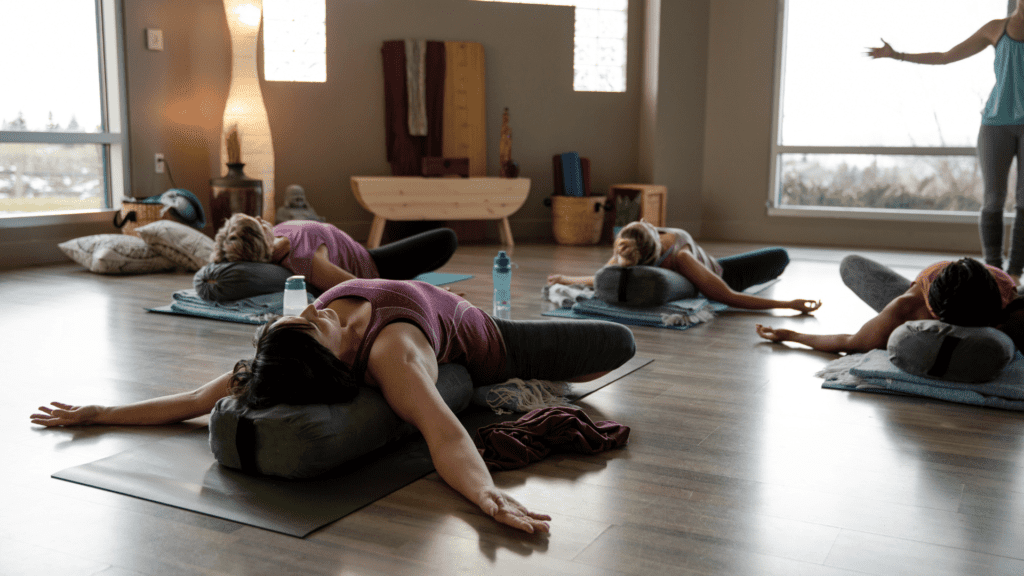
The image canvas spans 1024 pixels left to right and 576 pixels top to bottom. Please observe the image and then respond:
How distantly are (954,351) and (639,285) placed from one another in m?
1.56

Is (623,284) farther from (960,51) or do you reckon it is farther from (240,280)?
(960,51)

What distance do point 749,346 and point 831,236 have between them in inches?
174

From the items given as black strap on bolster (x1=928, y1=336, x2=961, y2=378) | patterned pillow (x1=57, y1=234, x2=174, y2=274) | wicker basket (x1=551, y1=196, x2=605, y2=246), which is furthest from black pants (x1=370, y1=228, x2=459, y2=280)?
wicker basket (x1=551, y1=196, x2=605, y2=246)

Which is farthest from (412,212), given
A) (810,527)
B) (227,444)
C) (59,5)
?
(810,527)

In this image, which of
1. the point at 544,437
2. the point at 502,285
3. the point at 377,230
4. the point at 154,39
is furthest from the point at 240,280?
the point at 154,39

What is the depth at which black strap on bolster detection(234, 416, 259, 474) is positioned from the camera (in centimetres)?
185

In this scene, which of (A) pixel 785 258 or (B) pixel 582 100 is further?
(B) pixel 582 100

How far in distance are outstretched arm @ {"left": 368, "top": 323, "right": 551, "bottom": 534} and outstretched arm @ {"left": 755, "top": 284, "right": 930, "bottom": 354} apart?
1.77 m

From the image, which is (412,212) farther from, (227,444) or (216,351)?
(227,444)

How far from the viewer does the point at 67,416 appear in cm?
224

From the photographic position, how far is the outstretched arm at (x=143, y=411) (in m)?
2.21

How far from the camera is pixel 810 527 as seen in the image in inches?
66.0

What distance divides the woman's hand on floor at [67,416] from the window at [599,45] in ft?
19.8

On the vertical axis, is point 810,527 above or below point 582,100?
below
